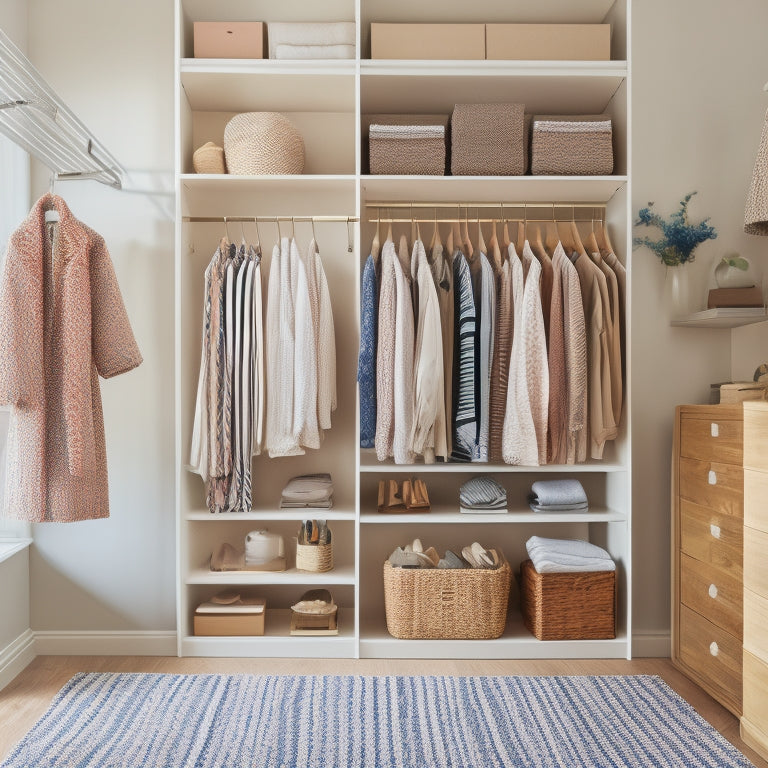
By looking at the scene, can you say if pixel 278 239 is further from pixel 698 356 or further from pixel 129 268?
pixel 698 356

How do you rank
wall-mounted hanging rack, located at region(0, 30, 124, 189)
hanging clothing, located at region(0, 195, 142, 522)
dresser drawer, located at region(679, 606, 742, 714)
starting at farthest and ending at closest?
dresser drawer, located at region(679, 606, 742, 714)
hanging clothing, located at region(0, 195, 142, 522)
wall-mounted hanging rack, located at region(0, 30, 124, 189)

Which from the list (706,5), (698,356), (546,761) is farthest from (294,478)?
(706,5)

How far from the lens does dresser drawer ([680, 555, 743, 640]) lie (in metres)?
2.26

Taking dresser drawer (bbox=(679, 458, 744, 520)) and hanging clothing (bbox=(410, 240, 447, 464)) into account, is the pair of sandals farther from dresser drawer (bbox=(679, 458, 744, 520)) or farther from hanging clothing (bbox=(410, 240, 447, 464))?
dresser drawer (bbox=(679, 458, 744, 520))

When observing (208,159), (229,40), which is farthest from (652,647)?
(229,40)

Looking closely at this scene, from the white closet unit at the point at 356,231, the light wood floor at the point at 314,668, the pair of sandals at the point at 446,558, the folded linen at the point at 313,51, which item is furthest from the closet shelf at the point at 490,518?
the folded linen at the point at 313,51

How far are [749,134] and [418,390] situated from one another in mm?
1710

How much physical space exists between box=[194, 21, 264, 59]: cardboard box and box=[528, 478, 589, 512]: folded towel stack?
194 cm

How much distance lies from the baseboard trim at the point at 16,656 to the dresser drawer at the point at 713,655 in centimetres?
236

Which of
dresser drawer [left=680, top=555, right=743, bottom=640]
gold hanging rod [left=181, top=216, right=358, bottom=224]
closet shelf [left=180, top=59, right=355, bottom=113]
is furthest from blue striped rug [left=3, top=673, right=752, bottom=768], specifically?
closet shelf [left=180, top=59, right=355, bottom=113]

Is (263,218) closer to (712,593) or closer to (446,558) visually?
(446,558)

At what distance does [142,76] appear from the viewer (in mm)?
Result: 2873

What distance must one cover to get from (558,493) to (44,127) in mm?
2163

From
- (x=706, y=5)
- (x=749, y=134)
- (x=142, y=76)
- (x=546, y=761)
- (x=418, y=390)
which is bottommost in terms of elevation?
(x=546, y=761)
